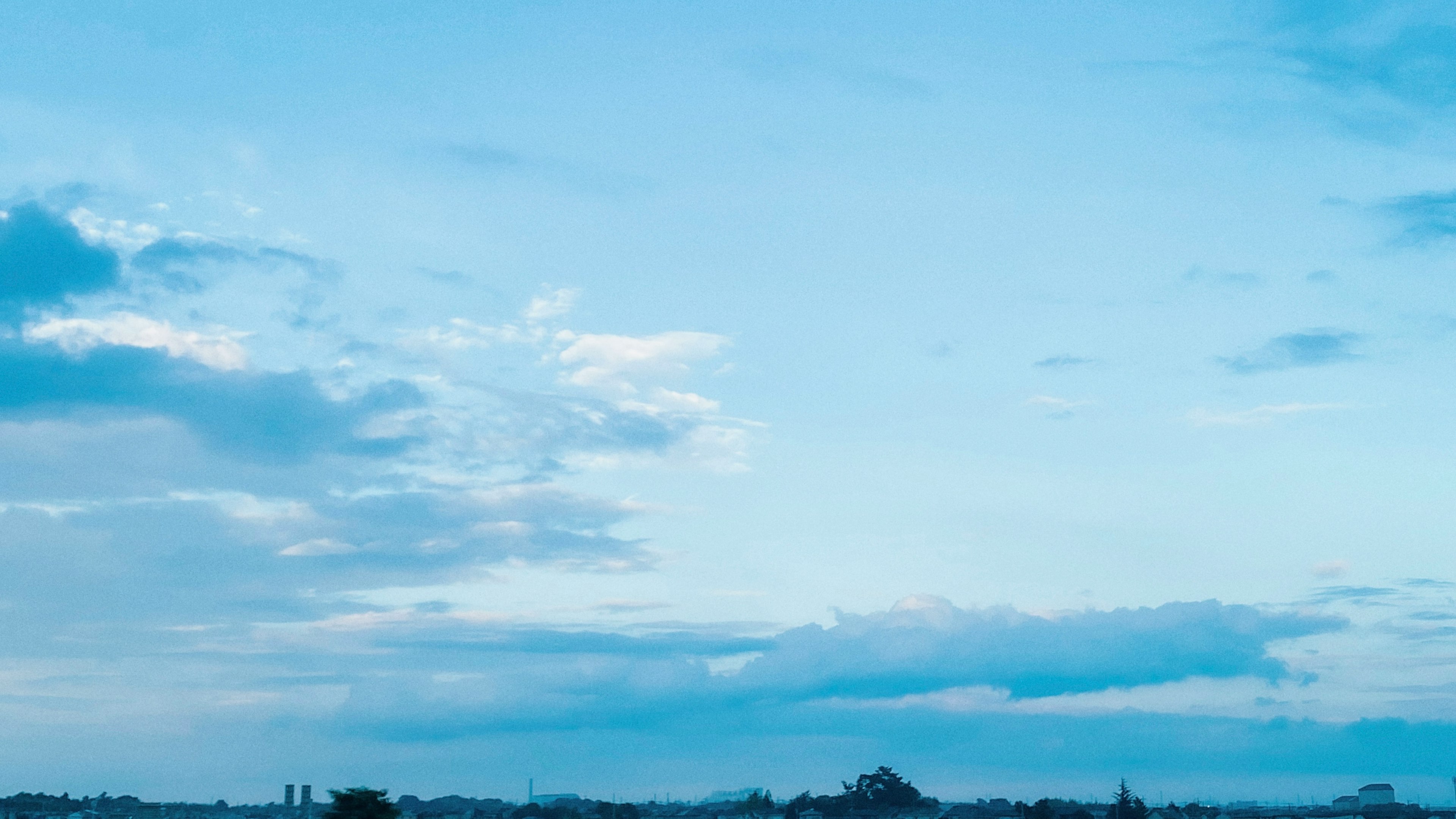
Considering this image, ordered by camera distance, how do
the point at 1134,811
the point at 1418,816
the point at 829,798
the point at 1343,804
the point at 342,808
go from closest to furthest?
the point at 342,808 → the point at 1134,811 → the point at 1418,816 → the point at 829,798 → the point at 1343,804

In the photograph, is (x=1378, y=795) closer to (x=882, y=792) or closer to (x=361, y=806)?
(x=882, y=792)

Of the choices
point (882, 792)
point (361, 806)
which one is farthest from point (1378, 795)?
point (361, 806)

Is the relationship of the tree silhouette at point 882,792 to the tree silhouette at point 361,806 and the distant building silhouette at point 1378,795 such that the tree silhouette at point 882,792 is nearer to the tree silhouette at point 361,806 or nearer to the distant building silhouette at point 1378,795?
the distant building silhouette at point 1378,795

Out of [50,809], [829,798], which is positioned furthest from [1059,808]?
[50,809]

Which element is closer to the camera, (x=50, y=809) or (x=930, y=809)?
(x=930, y=809)

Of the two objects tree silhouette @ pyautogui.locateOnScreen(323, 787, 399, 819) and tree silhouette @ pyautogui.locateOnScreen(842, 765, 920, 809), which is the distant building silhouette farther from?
tree silhouette @ pyautogui.locateOnScreen(323, 787, 399, 819)

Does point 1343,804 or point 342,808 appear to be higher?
point 342,808

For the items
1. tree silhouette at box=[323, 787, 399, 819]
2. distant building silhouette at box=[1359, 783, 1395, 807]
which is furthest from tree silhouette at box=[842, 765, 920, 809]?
tree silhouette at box=[323, 787, 399, 819]

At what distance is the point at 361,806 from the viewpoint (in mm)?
61844

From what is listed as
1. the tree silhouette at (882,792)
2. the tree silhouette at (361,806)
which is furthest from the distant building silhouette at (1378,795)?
the tree silhouette at (361,806)

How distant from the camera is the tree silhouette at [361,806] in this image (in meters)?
61.5

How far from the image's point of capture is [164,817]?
618ft

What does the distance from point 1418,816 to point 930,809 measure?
2286 inches

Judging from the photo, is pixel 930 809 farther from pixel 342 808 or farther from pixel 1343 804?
pixel 342 808
